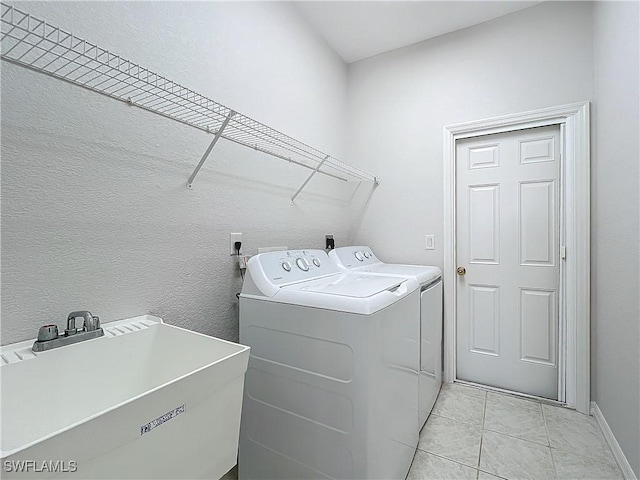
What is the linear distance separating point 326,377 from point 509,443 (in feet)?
4.27

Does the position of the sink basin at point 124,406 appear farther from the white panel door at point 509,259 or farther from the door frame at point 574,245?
the door frame at point 574,245

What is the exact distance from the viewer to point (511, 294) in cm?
227

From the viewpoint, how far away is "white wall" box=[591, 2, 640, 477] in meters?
1.39

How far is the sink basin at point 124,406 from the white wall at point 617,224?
1767 millimetres

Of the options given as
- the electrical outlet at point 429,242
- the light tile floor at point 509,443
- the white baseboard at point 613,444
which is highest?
the electrical outlet at point 429,242

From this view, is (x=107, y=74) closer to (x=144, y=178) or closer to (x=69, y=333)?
(x=144, y=178)

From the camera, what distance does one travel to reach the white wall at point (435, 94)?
2064mm

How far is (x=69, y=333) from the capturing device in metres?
0.91

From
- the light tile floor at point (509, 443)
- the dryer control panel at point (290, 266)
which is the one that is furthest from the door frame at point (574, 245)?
the dryer control panel at point (290, 266)

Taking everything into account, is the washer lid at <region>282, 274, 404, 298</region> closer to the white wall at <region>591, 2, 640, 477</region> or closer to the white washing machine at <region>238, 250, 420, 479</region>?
the white washing machine at <region>238, 250, 420, 479</region>

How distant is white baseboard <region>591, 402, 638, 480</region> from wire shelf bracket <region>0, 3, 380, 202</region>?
2.22m

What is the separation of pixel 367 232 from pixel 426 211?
54cm

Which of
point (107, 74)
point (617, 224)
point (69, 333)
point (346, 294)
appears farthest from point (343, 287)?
point (617, 224)

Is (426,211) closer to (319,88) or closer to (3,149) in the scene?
(319,88)
